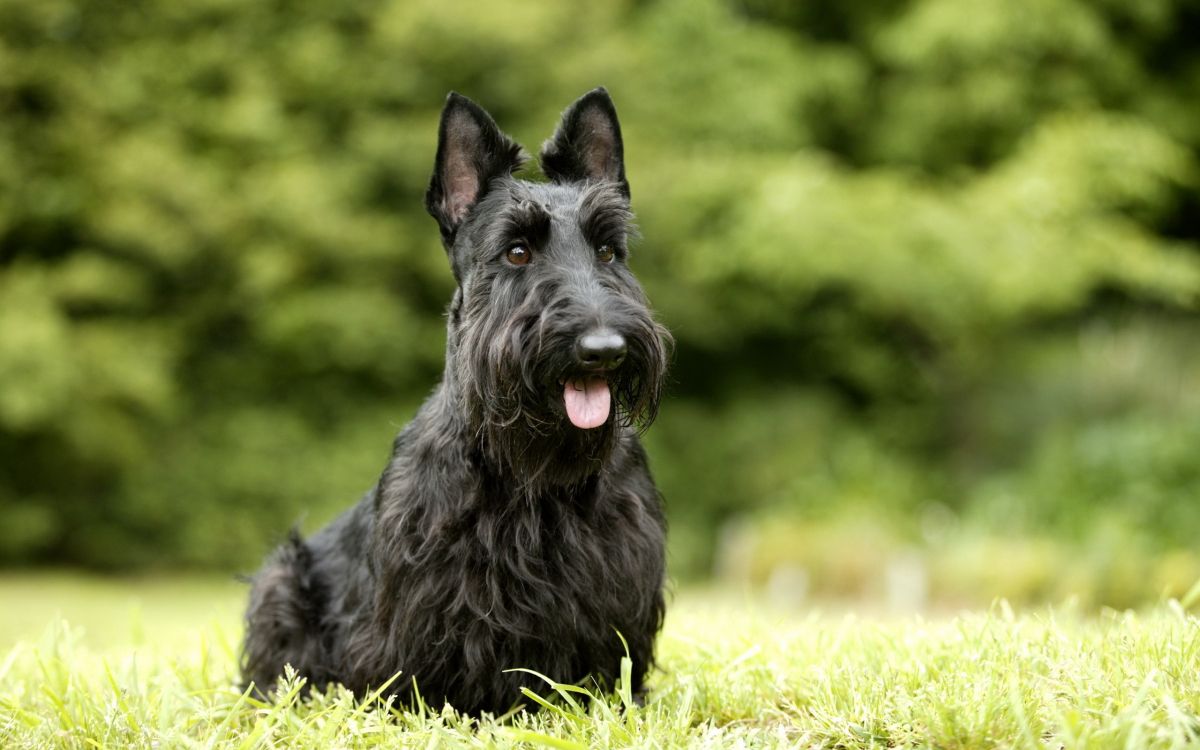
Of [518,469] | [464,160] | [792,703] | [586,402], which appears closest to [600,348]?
[586,402]

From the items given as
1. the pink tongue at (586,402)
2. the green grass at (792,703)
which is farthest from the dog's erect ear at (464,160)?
the green grass at (792,703)

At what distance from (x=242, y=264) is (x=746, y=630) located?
8.33 m

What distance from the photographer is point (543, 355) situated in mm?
2871

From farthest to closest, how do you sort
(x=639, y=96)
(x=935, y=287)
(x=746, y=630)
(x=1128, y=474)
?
(x=639, y=96), (x=935, y=287), (x=1128, y=474), (x=746, y=630)

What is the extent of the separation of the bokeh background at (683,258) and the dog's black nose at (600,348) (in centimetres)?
674

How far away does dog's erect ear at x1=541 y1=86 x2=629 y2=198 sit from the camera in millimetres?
3449

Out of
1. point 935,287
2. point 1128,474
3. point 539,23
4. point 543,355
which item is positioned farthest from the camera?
point 539,23

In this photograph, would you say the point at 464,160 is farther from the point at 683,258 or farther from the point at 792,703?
the point at 683,258

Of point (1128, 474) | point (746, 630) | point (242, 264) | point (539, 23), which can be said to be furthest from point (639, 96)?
point (746, 630)

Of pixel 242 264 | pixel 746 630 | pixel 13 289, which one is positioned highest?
pixel 242 264

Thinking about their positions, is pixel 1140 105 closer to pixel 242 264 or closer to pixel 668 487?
pixel 668 487

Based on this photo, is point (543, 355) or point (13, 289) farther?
point (13, 289)

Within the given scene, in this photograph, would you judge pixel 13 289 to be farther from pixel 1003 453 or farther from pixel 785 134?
pixel 1003 453

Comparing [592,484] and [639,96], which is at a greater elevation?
[639,96]
